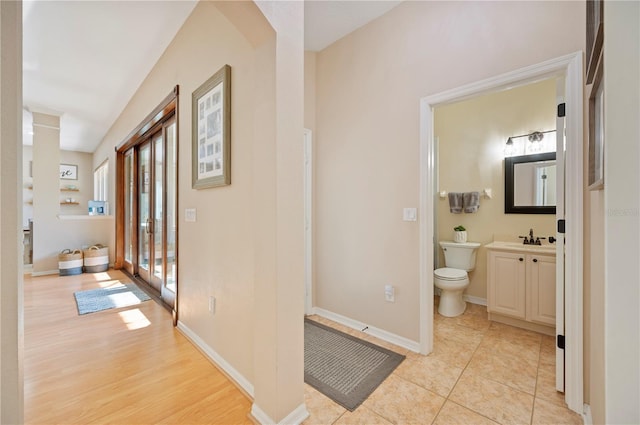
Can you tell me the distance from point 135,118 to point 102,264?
281cm

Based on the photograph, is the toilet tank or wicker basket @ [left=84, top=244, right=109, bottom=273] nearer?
the toilet tank

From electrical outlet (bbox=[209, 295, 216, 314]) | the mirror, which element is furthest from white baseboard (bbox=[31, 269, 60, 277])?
the mirror

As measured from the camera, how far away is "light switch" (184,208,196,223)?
2169mm

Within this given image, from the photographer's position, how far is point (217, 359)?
6.20 feet

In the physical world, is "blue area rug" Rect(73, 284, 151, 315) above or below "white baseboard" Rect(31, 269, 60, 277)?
below

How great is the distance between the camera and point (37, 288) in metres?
3.70

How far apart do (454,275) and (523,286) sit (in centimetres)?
58

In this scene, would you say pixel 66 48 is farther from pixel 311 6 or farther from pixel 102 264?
pixel 102 264

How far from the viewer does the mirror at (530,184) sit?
280cm

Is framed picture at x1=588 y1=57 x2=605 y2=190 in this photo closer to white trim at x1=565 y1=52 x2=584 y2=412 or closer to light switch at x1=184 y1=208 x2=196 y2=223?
white trim at x1=565 y1=52 x2=584 y2=412

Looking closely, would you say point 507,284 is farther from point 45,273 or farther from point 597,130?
point 45,273

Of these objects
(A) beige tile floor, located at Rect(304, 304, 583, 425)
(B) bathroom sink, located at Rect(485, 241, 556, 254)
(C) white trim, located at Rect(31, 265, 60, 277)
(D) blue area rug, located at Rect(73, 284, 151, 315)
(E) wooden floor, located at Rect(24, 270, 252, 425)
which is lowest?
(A) beige tile floor, located at Rect(304, 304, 583, 425)

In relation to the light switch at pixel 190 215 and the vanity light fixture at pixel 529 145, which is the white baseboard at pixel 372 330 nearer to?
the light switch at pixel 190 215

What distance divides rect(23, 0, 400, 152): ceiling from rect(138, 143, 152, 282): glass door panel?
0.95 metres
